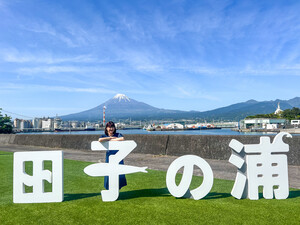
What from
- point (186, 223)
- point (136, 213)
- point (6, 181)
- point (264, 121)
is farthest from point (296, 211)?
point (264, 121)

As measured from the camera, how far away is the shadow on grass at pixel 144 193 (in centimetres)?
452

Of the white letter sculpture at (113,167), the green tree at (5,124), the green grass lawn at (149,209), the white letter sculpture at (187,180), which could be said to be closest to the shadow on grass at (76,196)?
the green grass lawn at (149,209)

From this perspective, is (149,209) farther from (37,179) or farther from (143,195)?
(37,179)

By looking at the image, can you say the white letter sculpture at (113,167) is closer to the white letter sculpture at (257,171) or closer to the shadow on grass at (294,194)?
the white letter sculpture at (257,171)

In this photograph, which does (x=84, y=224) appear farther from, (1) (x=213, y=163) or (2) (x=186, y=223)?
(1) (x=213, y=163)

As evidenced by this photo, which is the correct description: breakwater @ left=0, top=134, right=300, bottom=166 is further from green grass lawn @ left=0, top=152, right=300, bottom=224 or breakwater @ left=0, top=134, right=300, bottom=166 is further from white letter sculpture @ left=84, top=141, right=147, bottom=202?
white letter sculpture @ left=84, top=141, right=147, bottom=202

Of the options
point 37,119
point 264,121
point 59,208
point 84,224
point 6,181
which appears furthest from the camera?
point 264,121

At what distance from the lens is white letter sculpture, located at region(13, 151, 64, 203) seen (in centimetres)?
415

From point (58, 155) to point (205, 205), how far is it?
8.34 feet

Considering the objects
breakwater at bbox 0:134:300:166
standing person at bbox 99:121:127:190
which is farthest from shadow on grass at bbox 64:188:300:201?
breakwater at bbox 0:134:300:166

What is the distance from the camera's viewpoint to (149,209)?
378cm

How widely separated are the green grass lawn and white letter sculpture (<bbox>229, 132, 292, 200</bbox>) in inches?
5.7

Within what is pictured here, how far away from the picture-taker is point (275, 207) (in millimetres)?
3875

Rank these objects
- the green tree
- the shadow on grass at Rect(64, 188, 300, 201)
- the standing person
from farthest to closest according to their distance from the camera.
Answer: the green tree < the standing person < the shadow on grass at Rect(64, 188, 300, 201)
